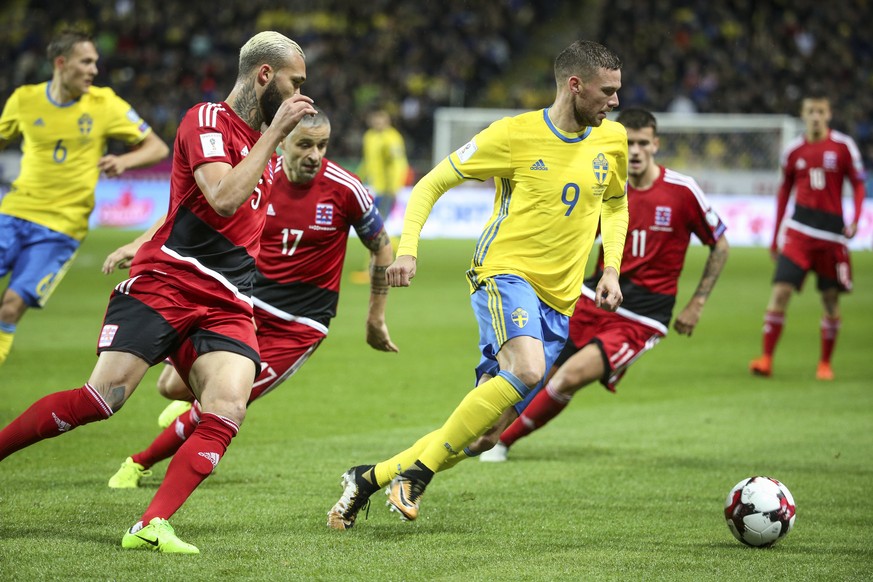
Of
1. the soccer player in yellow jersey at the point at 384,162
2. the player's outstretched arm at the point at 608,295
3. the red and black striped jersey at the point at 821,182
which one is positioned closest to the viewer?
the player's outstretched arm at the point at 608,295

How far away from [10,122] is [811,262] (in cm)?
749

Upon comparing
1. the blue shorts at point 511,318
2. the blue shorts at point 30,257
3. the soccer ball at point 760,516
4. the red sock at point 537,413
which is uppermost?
the blue shorts at point 511,318

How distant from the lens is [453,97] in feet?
108

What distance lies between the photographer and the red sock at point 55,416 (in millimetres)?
4883

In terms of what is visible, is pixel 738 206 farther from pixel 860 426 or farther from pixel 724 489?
pixel 724 489

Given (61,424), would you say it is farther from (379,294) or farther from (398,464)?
(379,294)

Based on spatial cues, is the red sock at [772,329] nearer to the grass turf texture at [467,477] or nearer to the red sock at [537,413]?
the grass turf texture at [467,477]

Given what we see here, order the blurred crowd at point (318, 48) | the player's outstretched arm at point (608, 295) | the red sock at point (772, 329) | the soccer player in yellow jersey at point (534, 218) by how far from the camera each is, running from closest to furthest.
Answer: the soccer player in yellow jersey at point (534, 218)
the player's outstretched arm at point (608, 295)
the red sock at point (772, 329)
the blurred crowd at point (318, 48)

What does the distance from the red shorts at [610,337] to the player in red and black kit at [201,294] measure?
3059mm

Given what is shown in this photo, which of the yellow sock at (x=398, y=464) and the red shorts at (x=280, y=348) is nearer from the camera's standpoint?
the yellow sock at (x=398, y=464)

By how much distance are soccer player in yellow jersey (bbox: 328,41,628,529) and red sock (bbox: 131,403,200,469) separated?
111cm

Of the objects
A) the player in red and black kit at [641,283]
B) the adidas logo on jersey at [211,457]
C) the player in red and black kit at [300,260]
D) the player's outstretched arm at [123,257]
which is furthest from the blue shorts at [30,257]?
the adidas logo on jersey at [211,457]

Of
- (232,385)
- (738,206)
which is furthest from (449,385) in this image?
(738,206)

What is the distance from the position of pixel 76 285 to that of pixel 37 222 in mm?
9497
